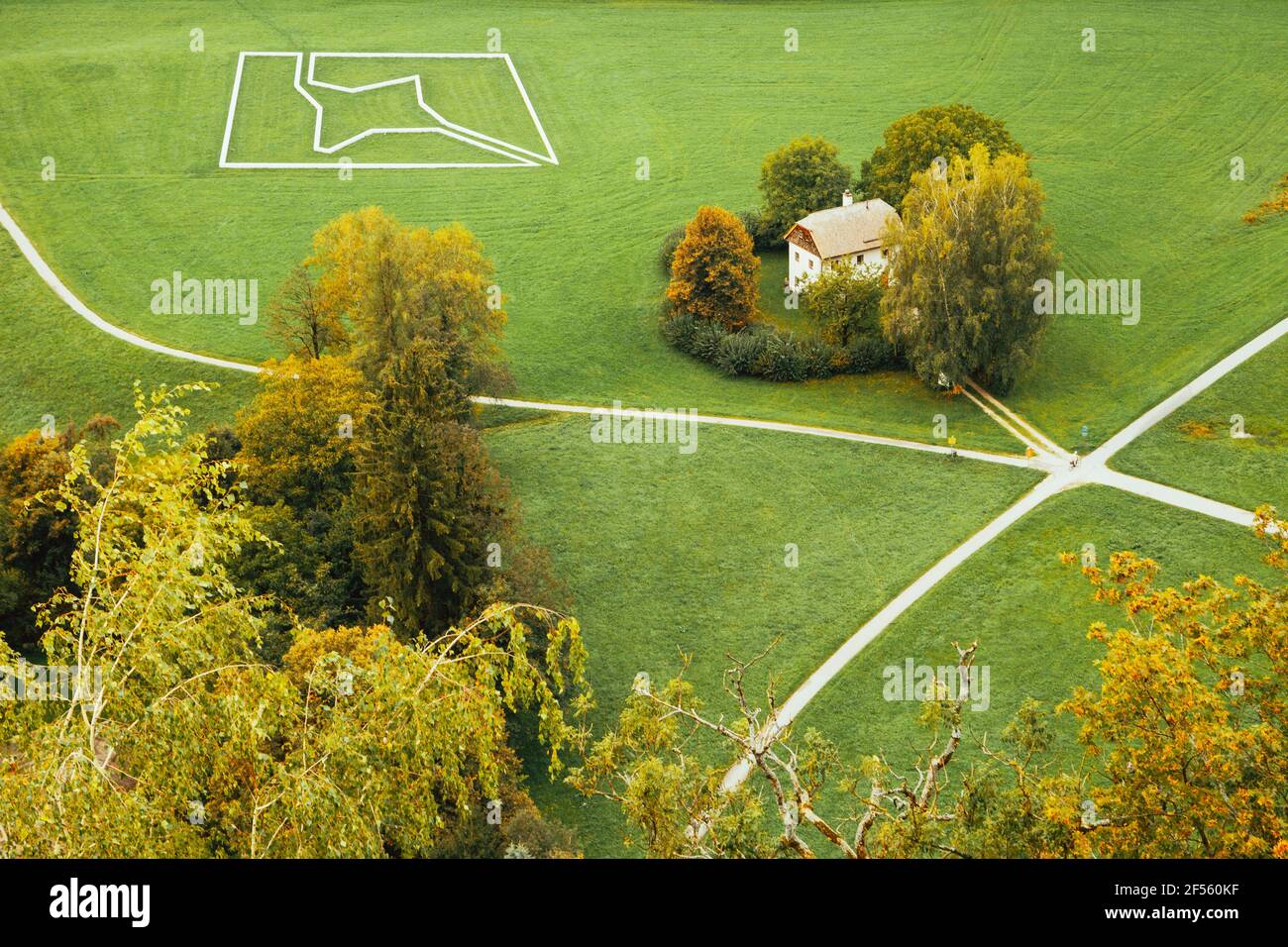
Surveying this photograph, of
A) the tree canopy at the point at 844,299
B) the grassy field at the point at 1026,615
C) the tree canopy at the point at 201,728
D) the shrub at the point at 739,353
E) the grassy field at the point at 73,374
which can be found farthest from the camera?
the tree canopy at the point at 844,299

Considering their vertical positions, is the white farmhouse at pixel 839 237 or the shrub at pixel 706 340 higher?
the white farmhouse at pixel 839 237

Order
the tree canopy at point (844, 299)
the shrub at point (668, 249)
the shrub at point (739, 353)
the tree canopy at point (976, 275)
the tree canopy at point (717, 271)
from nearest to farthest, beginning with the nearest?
the tree canopy at point (976, 275), the shrub at point (739, 353), the tree canopy at point (844, 299), the tree canopy at point (717, 271), the shrub at point (668, 249)

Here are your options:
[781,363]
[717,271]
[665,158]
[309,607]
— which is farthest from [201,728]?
[665,158]

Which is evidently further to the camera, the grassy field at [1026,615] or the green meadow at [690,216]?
the green meadow at [690,216]

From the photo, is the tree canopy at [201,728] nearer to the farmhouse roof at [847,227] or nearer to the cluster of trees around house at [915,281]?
the cluster of trees around house at [915,281]

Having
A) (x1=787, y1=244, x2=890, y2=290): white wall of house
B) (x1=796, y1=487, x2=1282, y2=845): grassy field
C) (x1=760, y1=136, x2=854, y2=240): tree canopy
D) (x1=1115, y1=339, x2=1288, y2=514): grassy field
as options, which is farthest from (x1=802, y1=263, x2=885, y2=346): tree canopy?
(x1=796, y1=487, x2=1282, y2=845): grassy field

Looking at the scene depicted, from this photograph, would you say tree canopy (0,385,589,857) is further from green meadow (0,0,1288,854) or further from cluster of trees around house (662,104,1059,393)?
cluster of trees around house (662,104,1059,393)

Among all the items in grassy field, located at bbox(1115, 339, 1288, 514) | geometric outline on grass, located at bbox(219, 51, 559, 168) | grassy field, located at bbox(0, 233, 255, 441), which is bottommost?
grassy field, located at bbox(1115, 339, 1288, 514)

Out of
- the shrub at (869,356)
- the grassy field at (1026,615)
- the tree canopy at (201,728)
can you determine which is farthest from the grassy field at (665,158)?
the tree canopy at (201,728)
